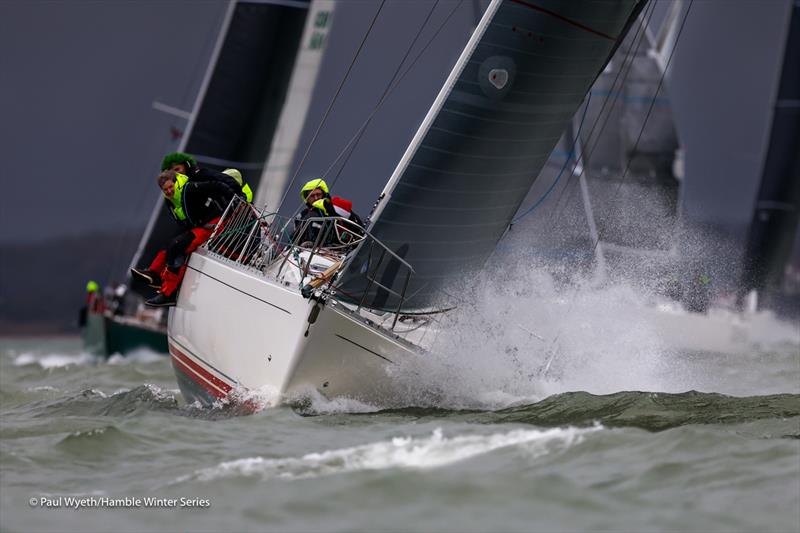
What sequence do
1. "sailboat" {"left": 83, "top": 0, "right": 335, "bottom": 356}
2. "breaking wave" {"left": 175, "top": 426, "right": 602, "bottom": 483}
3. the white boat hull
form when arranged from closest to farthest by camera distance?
1. "breaking wave" {"left": 175, "top": 426, "right": 602, "bottom": 483}
2. the white boat hull
3. "sailboat" {"left": 83, "top": 0, "right": 335, "bottom": 356}

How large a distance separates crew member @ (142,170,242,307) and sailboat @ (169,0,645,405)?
27cm

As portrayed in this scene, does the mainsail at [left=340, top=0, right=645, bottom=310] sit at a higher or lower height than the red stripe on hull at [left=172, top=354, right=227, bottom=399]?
higher

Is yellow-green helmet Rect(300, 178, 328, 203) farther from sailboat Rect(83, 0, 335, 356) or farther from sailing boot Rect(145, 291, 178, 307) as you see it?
sailboat Rect(83, 0, 335, 356)

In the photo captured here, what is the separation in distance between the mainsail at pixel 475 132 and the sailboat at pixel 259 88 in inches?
305

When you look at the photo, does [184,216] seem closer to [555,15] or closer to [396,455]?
[555,15]

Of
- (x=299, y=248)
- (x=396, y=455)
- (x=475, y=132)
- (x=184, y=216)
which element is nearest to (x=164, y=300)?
(x=184, y=216)

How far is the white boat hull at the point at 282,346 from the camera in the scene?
236 inches

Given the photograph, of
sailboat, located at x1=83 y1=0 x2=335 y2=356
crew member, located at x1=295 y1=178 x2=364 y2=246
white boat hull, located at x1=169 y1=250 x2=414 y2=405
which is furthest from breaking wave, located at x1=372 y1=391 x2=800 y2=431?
sailboat, located at x1=83 y1=0 x2=335 y2=356

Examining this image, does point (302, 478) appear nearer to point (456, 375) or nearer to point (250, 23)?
point (456, 375)

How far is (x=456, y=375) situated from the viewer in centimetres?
648


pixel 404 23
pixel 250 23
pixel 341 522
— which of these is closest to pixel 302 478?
pixel 341 522

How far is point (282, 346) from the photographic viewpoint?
6055 millimetres

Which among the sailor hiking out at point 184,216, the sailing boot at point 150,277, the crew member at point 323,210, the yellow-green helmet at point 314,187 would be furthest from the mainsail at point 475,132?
the sailing boot at point 150,277

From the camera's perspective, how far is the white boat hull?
6.00 m
